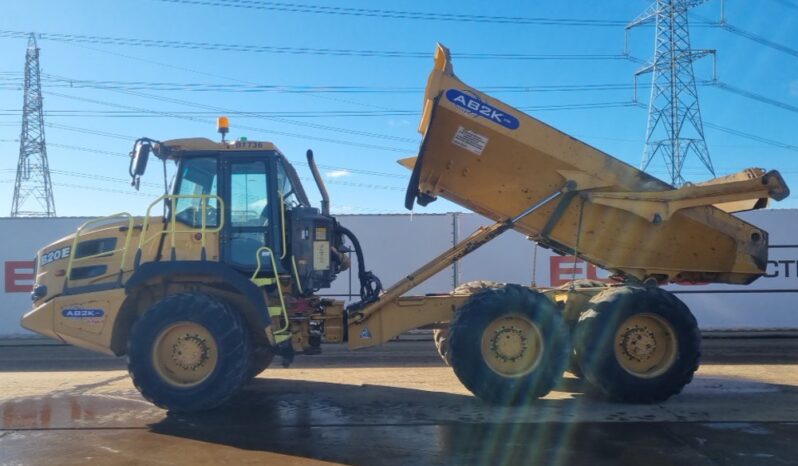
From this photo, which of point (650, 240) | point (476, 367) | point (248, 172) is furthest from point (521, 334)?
point (248, 172)

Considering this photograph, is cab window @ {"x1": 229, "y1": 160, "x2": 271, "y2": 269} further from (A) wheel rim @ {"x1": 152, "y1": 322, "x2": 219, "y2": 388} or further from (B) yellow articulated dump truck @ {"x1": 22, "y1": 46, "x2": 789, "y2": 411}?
(A) wheel rim @ {"x1": 152, "y1": 322, "x2": 219, "y2": 388}

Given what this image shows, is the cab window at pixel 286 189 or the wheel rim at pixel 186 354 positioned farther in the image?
the cab window at pixel 286 189

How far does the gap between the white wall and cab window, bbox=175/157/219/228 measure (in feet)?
26.5

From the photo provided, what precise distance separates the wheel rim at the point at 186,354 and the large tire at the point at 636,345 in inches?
165

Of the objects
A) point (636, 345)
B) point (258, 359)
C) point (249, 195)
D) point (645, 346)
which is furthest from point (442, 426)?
point (249, 195)

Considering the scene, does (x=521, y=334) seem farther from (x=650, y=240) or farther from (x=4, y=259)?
(x=4, y=259)

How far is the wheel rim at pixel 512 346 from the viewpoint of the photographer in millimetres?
7535

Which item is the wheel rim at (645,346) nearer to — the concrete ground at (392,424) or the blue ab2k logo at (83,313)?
the concrete ground at (392,424)

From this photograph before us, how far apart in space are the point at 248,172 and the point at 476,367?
3.44 meters

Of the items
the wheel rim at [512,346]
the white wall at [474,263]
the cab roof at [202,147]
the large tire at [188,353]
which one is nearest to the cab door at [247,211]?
the cab roof at [202,147]

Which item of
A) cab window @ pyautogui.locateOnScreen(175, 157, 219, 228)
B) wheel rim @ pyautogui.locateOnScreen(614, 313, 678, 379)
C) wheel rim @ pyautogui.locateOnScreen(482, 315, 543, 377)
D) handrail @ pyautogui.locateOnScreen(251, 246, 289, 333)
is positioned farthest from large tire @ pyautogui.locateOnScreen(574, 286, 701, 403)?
cab window @ pyautogui.locateOnScreen(175, 157, 219, 228)

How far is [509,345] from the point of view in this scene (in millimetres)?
7562

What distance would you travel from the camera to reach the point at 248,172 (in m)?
7.64

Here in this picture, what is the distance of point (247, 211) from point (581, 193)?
13.1 feet
